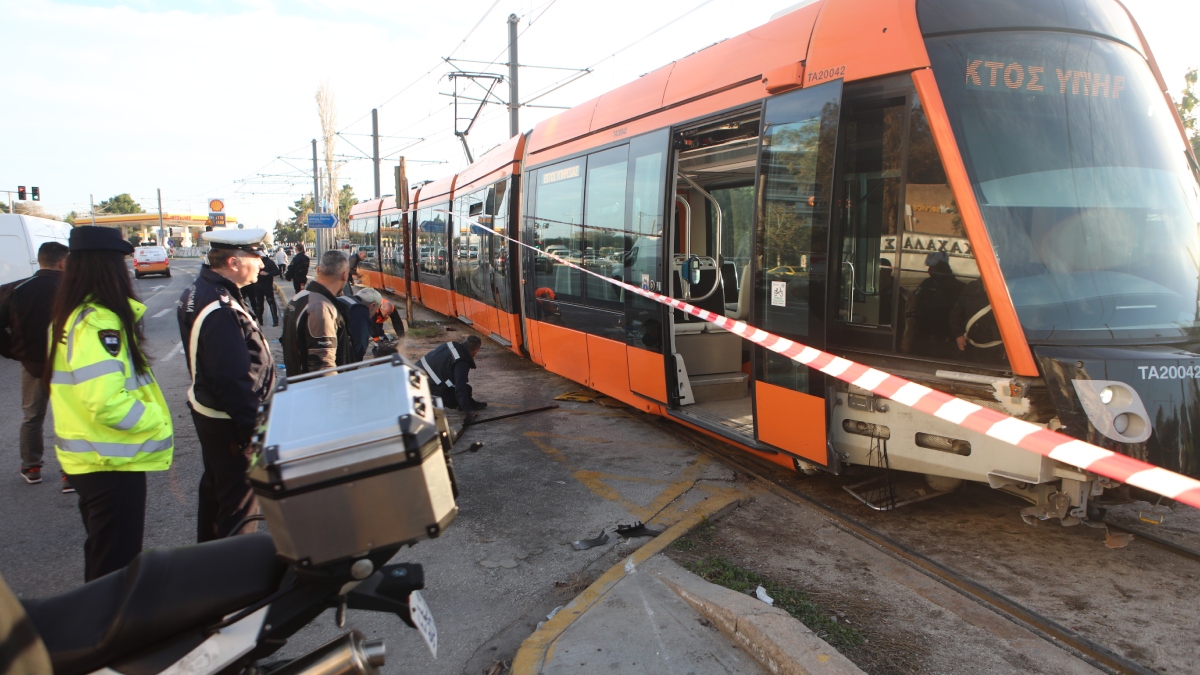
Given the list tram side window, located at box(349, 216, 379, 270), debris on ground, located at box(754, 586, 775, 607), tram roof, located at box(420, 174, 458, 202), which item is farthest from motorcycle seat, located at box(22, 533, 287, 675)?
tram side window, located at box(349, 216, 379, 270)

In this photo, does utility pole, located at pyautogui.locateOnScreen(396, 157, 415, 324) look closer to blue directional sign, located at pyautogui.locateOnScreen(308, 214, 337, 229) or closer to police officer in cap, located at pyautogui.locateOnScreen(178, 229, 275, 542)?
blue directional sign, located at pyautogui.locateOnScreen(308, 214, 337, 229)

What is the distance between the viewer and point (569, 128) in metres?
8.52

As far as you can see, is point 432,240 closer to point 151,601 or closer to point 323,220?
point 323,220

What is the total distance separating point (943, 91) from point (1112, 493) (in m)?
2.34

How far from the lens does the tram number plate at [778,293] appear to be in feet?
16.4

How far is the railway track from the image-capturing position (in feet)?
10.7

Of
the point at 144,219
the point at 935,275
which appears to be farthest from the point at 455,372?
the point at 144,219

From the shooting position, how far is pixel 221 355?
340 cm

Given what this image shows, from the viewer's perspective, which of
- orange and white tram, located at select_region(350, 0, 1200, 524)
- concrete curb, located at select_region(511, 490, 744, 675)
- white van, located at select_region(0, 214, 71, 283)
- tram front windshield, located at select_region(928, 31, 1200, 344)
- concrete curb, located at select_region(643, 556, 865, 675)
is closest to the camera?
concrete curb, located at select_region(643, 556, 865, 675)

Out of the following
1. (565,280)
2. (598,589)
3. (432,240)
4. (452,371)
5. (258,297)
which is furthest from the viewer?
(432,240)

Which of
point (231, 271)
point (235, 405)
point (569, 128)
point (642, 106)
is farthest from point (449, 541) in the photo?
point (569, 128)

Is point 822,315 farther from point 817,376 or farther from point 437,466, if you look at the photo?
point 437,466

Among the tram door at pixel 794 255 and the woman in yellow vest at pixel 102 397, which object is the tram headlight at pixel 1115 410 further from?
the woman in yellow vest at pixel 102 397

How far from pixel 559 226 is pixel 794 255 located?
13.7 feet
